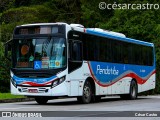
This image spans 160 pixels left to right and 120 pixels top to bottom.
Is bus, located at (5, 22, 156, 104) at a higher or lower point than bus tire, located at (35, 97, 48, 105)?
higher

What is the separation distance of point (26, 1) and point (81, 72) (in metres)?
42.7

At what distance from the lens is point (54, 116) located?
603 inches

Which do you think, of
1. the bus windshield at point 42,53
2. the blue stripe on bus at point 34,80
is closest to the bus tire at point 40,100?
the blue stripe on bus at point 34,80

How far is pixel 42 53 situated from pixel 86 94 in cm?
299

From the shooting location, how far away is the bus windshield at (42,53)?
69.5 feet

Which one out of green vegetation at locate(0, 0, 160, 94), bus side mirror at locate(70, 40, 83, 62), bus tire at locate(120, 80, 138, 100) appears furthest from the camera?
green vegetation at locate(0, 0, 160, 94)

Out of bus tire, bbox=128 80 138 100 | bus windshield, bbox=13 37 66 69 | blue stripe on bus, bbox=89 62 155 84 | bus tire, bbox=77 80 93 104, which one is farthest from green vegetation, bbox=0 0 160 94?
bus windshield, bbox=13 37 66 69

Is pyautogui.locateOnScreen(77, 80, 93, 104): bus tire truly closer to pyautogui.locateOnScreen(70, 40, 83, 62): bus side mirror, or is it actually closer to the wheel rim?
the wheel rim

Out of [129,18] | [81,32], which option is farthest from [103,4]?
[81,32]

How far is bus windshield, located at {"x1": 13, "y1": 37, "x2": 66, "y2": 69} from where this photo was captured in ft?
69.5

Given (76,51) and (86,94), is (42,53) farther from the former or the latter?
(86,94)

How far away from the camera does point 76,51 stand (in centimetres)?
2200

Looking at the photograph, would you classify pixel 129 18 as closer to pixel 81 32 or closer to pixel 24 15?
pixel 24 15

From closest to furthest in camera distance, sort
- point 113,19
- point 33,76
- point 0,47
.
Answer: point 33,76 < point 0,47 < point 113,19
